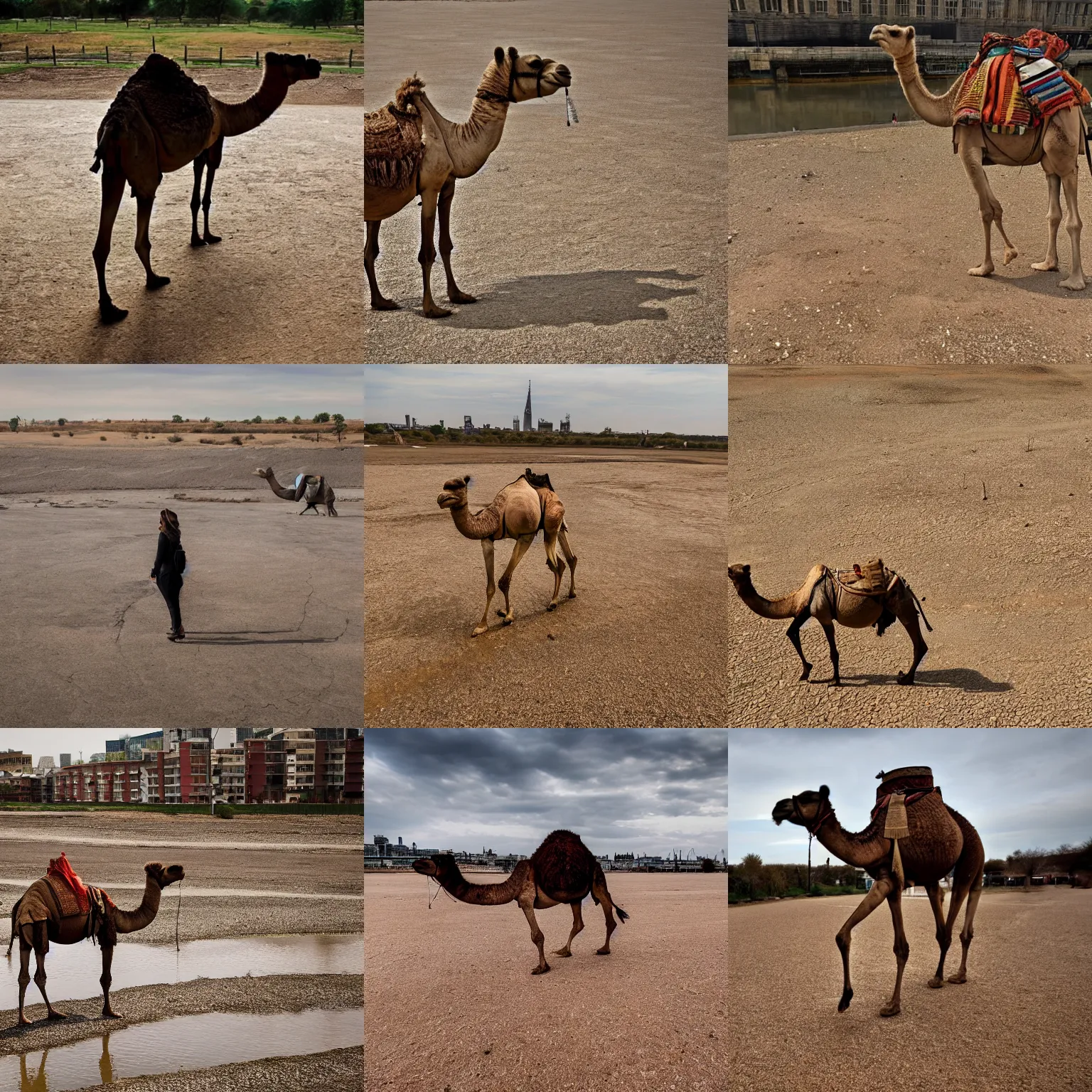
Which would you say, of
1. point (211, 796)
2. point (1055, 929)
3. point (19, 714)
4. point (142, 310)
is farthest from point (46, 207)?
point (1055, 929)

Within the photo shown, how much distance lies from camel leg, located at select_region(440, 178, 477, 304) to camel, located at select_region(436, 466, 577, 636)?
1352mm

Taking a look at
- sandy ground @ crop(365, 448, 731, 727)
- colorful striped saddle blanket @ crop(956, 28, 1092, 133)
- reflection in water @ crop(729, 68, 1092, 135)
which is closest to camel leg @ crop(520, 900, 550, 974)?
sandy ground @ crop(365, 448, 731, 727)

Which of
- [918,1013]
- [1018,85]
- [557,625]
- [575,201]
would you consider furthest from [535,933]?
[1018,85]

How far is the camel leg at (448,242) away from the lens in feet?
22.6

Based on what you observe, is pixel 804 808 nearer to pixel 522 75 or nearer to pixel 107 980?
pixel 107 980

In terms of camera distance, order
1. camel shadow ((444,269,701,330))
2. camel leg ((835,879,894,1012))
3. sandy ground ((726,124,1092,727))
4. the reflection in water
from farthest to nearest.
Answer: the reflection in water, camel shadow ((444,269,701,330)), sandy ground ((726,124,1092,727)), camel leg ((835,879,894,1012))

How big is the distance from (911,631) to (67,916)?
4976 mm

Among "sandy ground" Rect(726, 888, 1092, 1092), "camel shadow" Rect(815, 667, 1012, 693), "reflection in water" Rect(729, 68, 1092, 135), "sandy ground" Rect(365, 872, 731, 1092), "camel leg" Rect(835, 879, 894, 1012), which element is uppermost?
"reflection in water" Rect(729, 68, 1092, 135)

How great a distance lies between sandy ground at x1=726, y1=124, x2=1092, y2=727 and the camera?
6410 mm

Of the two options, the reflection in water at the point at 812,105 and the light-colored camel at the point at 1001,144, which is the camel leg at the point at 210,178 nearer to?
the light-colored camel at the point at 1001,144

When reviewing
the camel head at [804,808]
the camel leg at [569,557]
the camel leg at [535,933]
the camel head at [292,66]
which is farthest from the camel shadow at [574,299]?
the camel leg at [535,933]

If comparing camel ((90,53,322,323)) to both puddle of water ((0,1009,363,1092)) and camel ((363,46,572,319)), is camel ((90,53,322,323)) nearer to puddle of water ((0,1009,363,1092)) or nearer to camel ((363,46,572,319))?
camel ((363,46,572,319))

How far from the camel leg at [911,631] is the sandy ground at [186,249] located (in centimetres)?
384

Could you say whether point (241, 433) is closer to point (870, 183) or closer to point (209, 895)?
point (209, 895)
